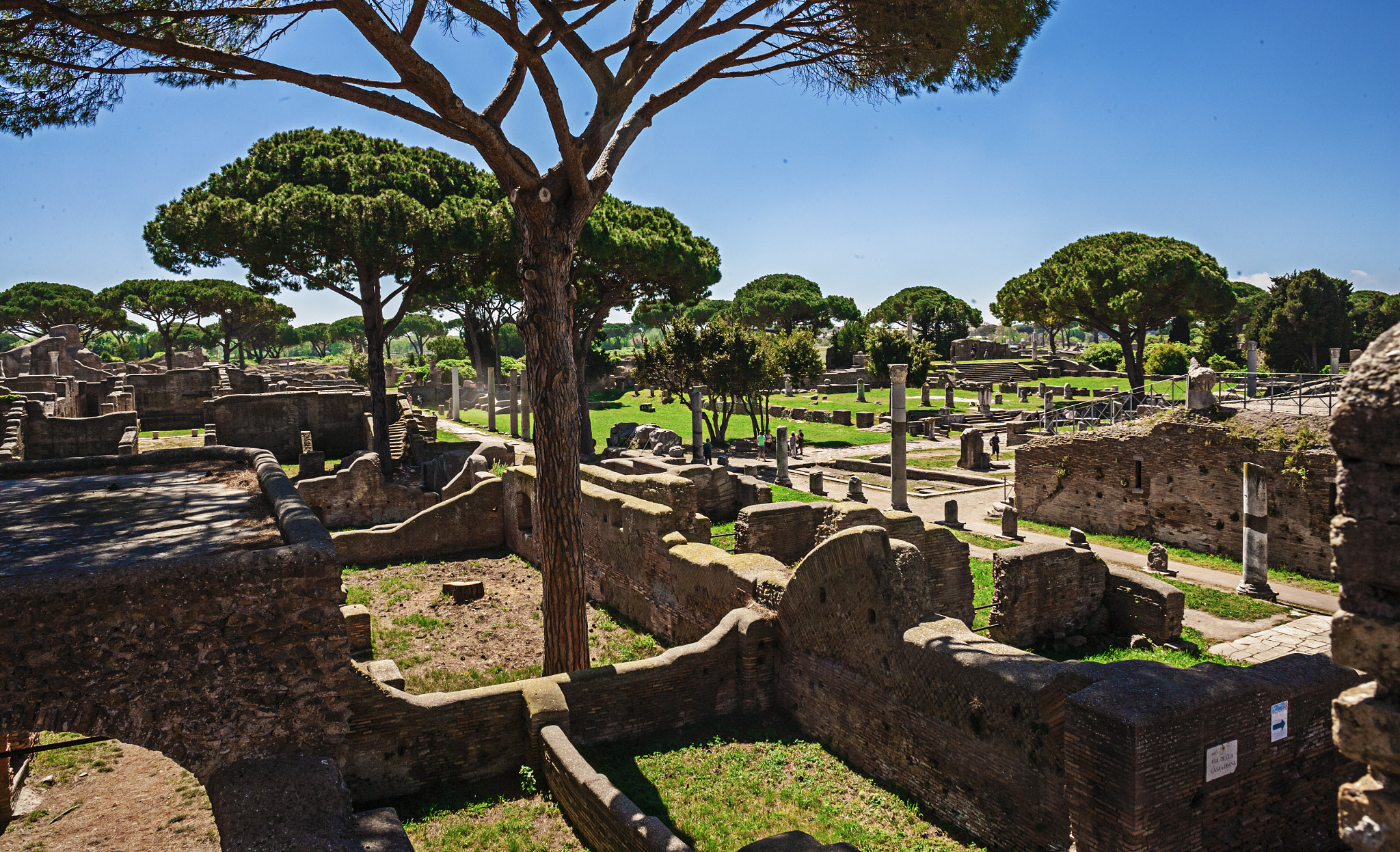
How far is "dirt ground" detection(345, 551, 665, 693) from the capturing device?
1119 cm

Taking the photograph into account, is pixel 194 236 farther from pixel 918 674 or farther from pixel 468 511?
pixel 918 674

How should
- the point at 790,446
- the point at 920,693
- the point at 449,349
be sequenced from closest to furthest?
the point at 920,693 < the point at 790,446 < the point at 449,349

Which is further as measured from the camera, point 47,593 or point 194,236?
point 194,236

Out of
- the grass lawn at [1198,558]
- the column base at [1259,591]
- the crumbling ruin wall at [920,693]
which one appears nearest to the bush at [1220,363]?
the grass lawn at [1198,558]

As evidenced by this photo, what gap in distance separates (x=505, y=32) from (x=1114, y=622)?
36.4 feet

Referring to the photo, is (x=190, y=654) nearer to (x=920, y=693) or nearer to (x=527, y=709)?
(x=527, y=709)

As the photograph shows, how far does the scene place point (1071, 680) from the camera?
6.23 meters

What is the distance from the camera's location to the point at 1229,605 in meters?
12.9

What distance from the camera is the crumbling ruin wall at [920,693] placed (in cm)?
645

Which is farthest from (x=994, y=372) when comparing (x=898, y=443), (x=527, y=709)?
(x=527, y=709)

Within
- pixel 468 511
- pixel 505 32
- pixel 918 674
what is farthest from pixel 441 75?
pixel 468 511

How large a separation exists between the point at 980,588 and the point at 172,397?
32532 millimetres

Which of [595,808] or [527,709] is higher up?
[527,709]

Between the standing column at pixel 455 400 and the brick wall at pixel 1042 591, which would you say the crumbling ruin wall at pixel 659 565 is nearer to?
the brick wall at pixel 1042 591
